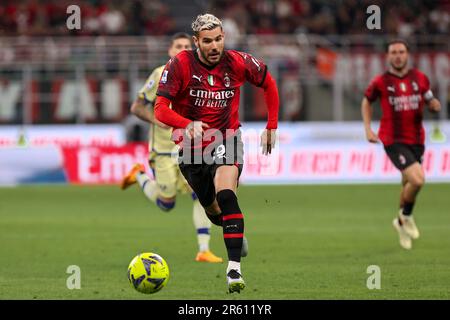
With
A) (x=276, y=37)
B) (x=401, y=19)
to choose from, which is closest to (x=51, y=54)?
(x=276, y=37)

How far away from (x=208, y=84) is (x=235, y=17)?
847 inches

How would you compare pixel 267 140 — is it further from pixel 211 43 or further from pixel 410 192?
pixel 410 192

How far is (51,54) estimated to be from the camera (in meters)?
27.5

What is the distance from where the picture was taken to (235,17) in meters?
30.6

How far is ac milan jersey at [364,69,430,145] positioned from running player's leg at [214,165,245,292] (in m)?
4.58

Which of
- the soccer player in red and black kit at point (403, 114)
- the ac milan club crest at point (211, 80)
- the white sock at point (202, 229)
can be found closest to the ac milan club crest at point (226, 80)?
the ac milan club crest at point (211, 80)

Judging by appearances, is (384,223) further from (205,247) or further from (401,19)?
(401,19)

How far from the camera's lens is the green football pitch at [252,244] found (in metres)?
9.74

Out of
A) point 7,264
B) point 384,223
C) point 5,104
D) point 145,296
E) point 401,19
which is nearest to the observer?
point 145,296

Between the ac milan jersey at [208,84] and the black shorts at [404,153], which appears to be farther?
the black shorts at [404,153]

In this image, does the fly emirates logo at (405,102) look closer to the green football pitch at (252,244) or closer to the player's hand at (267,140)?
the green football pitch at (252,244)

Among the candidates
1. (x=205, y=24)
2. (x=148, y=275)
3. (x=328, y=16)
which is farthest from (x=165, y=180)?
(x=328, y=16)

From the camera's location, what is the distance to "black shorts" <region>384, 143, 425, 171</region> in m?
13.3

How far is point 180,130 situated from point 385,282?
237 centimetres
